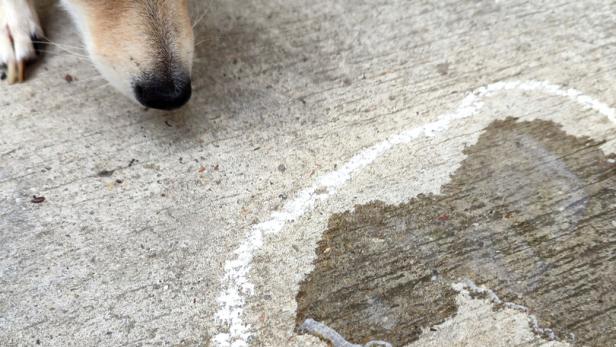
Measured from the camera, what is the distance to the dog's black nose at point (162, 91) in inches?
93.7

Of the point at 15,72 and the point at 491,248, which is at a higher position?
the point at 491,248

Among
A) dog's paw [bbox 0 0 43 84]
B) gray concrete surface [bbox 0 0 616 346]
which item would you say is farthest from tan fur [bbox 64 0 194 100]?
dog's paw [bbox 0 0 43 84]

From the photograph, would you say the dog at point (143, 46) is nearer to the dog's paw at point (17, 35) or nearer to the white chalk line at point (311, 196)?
the dog's paw at point (17, 35)

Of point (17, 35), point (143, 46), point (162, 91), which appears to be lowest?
point (17, 35)

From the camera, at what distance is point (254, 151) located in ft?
8.33

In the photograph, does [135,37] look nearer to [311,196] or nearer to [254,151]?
[254,151]

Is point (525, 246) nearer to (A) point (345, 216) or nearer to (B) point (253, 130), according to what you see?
(A) point (345, 216)

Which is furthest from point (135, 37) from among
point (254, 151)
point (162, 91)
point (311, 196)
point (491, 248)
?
point (491, 248)

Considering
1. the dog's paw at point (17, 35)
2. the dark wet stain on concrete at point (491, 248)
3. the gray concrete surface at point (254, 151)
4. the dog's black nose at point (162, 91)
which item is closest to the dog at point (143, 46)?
the dog's black nose at point (162, 91)

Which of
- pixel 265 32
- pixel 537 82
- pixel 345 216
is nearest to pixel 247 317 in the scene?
pixel 345 216

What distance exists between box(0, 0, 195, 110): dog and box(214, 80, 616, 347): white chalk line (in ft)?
2.04

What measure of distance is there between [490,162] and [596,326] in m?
0.75

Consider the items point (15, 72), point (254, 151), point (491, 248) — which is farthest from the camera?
point (15, 72)

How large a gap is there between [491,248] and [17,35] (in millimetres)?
2215
